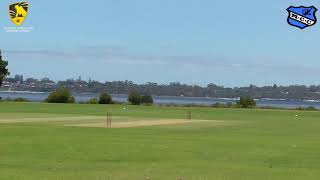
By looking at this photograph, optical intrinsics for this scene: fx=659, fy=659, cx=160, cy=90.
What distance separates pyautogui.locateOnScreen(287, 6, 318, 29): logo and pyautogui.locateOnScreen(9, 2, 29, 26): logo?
50.8 feet

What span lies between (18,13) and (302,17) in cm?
1623

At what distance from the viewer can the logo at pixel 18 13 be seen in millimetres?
31188

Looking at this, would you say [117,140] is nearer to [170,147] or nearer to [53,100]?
[170,147]

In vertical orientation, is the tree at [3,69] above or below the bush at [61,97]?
above

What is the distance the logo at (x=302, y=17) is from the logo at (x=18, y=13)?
50.8ft

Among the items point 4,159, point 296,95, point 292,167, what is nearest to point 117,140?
point 4,159

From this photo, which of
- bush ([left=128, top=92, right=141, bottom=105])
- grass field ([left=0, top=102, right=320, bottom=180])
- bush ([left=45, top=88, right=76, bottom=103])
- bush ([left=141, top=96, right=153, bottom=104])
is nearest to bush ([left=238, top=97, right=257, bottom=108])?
bush ([left=141, top=96, right=153, bottom=104])

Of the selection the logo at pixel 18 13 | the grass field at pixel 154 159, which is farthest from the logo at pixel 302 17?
the logo at pixel 18 13

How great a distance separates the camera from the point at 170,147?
2648 centimetres

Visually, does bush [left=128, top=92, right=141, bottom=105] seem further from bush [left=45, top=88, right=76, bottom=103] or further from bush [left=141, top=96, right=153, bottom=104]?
bush [left=45, top=88, right=76, bottom=103]

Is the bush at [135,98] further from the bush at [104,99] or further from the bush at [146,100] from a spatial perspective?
the bush at [104,99]

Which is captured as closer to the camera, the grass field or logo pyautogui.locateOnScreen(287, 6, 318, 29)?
the grass field

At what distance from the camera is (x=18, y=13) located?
31.4 metres

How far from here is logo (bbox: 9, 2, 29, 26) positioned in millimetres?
31188
